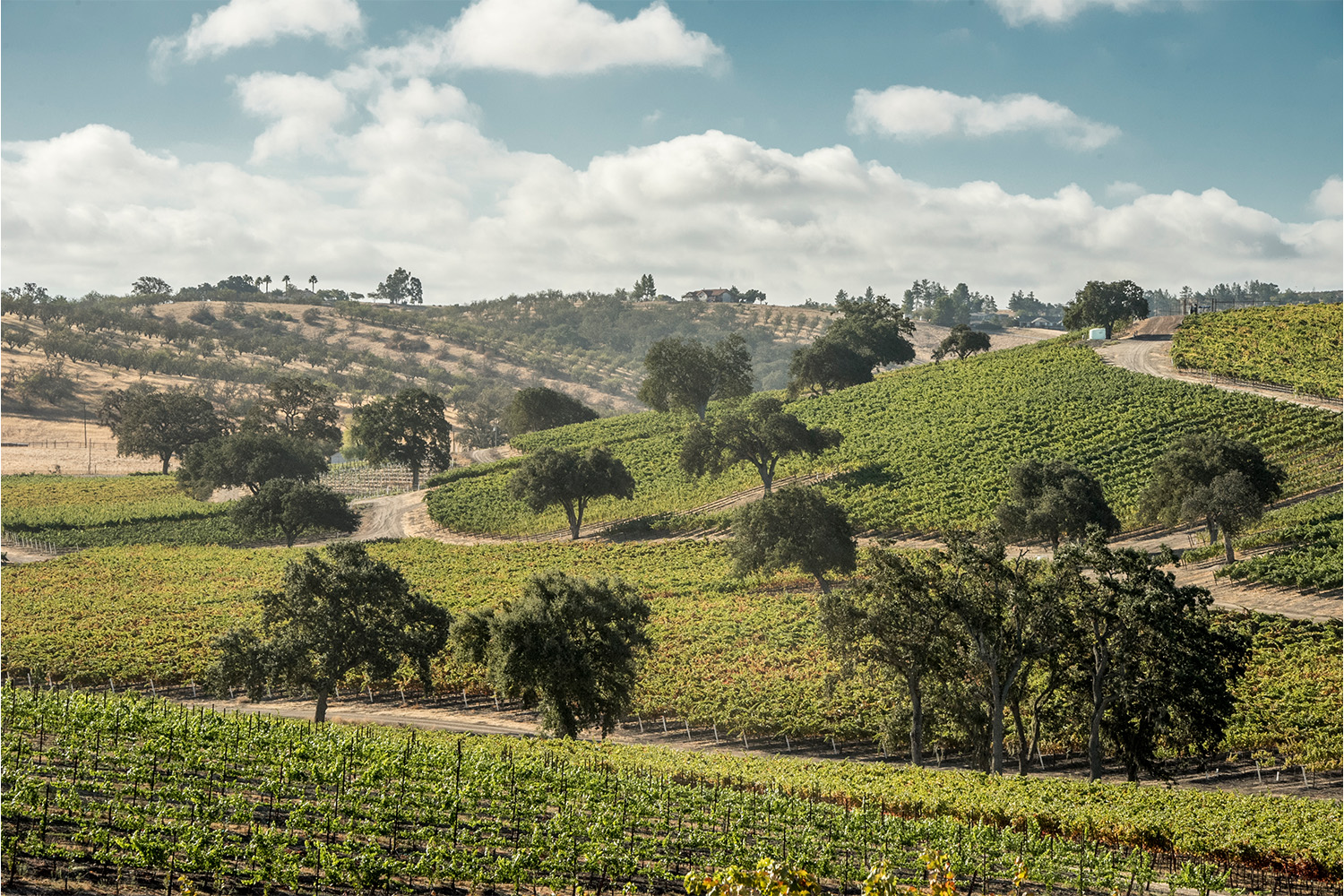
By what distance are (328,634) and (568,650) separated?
11826 mm

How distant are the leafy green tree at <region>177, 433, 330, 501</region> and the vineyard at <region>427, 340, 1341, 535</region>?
1895cm

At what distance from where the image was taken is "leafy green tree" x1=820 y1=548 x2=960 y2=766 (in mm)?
36969

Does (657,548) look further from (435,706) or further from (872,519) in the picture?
(435,706)

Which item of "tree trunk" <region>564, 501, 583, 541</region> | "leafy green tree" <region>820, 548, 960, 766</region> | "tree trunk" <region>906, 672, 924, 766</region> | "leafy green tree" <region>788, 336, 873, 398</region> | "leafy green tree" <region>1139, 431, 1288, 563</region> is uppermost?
"leafy green tree" <region>788, 336, 873, 398</region>

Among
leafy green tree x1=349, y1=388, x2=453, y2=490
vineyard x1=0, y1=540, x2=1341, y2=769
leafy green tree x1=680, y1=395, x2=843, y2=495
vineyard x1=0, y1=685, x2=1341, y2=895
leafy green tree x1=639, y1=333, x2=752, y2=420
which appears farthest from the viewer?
leafy green tree x1=639, y1=333, x2=752, y2=420

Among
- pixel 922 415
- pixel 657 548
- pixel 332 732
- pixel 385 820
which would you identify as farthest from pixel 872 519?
pixel 385 820

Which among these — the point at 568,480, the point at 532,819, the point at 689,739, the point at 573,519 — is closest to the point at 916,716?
the point at 689,739

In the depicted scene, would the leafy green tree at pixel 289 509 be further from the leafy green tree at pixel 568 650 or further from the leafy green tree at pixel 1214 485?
the leafy green tree at pixel 1214 485

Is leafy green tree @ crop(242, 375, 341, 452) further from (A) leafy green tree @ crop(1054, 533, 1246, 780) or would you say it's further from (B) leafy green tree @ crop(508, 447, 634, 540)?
(A) leafy green tree @ crop(1054, 533, 1246, 780)

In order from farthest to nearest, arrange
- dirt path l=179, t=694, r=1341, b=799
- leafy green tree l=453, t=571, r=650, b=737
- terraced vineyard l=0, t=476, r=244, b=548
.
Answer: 1. terraced vineyard l=0, t=476, r=244, b=548
2. leafy green tree l=453, t=571, r=650, b=737
3. dirt path l=179, t=694, r=1341, b=799

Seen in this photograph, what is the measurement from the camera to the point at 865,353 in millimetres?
149750

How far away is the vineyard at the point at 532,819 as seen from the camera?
64.0 feet

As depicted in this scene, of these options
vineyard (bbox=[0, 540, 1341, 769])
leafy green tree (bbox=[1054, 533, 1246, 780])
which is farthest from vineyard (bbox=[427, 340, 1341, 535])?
leafy green tree (bbox=[1054, 533, 1246, 780])

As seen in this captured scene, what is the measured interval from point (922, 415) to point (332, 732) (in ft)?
306
